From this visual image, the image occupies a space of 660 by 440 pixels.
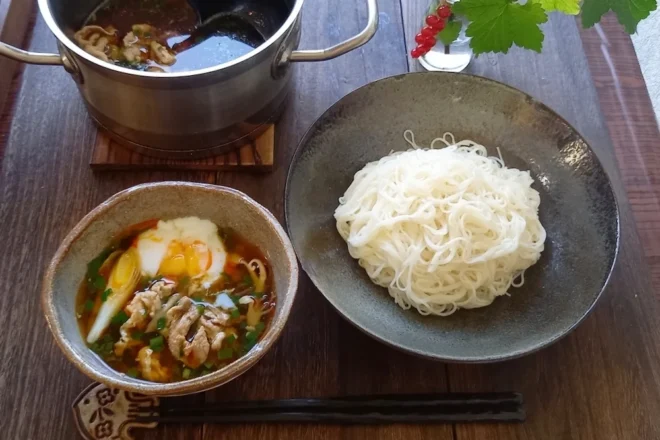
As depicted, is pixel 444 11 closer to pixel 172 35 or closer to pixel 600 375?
pixel 172 35

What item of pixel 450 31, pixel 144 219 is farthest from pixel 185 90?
pixel 450 31

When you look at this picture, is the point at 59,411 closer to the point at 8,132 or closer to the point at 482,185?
the point at 8,132

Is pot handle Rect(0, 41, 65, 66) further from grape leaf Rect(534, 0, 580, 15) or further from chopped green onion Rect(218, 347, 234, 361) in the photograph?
grape leaf Rect(534, 0, 580, 15)

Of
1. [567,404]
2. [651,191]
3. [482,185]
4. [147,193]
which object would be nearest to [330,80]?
[482,185]

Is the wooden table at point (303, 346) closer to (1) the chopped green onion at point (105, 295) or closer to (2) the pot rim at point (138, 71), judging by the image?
(1) the chopped green onion at point (105, 295)

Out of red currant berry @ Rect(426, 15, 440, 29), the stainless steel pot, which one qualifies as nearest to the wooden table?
the stainless steel pot
